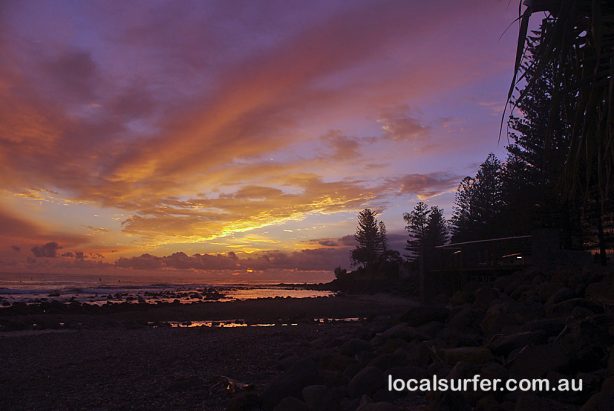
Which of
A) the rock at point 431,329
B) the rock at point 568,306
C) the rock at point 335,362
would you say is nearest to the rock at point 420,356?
the rock at point 335,362

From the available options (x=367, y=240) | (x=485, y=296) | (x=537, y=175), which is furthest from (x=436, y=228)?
(x=485, y=296)

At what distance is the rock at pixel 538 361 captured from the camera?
532 cm

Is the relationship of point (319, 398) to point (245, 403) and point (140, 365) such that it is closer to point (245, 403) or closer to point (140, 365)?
point (245, 403)

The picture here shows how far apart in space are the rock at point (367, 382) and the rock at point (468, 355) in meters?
0.99

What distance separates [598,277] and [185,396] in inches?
315

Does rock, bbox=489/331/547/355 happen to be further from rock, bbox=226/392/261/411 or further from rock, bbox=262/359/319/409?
rock, bbox=226/392/261/411

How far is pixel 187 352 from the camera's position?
1280cm

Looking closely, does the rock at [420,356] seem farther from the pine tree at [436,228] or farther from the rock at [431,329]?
the pine tree at [436,228]

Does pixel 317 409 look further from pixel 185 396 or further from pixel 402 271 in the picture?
pixel 402 271

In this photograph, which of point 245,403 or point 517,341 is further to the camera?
point 245,403

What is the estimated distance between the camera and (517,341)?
640cm

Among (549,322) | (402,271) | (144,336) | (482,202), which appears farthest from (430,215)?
(549,322)

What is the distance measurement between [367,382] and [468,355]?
1.49 meters

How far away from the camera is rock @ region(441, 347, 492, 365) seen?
646cm
